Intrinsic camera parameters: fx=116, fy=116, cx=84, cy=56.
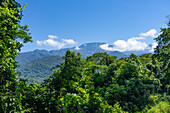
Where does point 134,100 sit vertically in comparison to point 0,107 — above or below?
below

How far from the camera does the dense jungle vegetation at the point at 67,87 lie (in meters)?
2.66

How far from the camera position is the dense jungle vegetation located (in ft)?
8.73

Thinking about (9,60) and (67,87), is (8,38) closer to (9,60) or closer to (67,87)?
(9,60)

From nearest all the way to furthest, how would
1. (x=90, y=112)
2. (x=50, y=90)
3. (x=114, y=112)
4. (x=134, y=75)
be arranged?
(x=90, y=112), (x=114, y=112), (x=50, y=90), (x=134, y=75)

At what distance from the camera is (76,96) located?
9.04 feet

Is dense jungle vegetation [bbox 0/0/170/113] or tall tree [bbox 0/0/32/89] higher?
tall tree [bbox 0/0/32/89]

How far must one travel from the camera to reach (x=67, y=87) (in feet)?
12.1

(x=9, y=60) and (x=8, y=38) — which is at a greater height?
(x=8, y=38)

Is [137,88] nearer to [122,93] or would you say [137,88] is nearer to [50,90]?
[122,93]

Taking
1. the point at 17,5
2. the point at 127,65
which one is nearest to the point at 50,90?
the point at 17,5

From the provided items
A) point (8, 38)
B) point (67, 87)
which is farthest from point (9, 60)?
point (67, 87)

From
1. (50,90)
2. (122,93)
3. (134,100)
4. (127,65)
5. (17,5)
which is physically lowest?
(134,100)

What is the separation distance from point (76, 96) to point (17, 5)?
2883 millimetres

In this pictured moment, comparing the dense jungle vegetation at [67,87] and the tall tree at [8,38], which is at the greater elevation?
the tall tree at [8,38]
